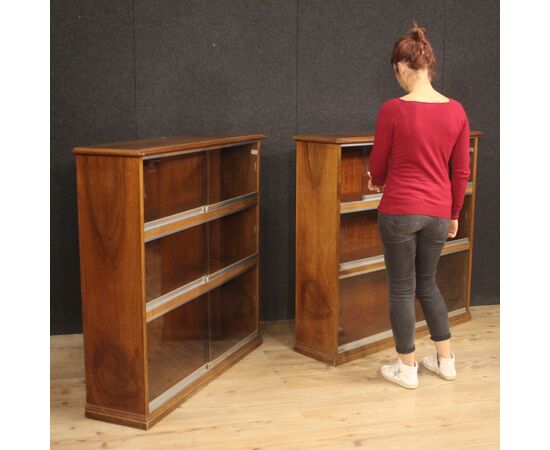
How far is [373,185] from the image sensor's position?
343 cm

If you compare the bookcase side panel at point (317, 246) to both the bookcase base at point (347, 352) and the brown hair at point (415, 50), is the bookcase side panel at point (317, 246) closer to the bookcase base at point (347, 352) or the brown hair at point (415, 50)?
the bookcase base at point (347, 352)

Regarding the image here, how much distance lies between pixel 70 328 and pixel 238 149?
164 centimetres

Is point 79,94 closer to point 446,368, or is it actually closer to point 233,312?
point 233,312

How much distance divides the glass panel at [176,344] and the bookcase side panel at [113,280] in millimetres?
104

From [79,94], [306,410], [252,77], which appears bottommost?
[306,410]

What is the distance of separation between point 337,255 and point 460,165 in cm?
93

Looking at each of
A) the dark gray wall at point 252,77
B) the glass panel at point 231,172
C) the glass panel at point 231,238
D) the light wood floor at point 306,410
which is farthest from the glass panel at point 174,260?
the dark gray wall at point 252,77

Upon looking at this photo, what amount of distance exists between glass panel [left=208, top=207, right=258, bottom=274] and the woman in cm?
91

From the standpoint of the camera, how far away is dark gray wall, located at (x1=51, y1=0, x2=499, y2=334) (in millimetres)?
4160

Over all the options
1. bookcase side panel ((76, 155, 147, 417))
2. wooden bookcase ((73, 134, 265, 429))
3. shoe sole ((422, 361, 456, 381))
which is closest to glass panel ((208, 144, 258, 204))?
wooden bookcase ((73, 134, 265, 429))

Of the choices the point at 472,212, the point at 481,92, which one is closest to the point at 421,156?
the point at 472,212

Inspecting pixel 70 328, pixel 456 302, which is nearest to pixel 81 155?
pixel 70 328

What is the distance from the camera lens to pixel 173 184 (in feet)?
10.8

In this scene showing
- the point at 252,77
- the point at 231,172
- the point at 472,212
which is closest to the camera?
the point at 231,172
